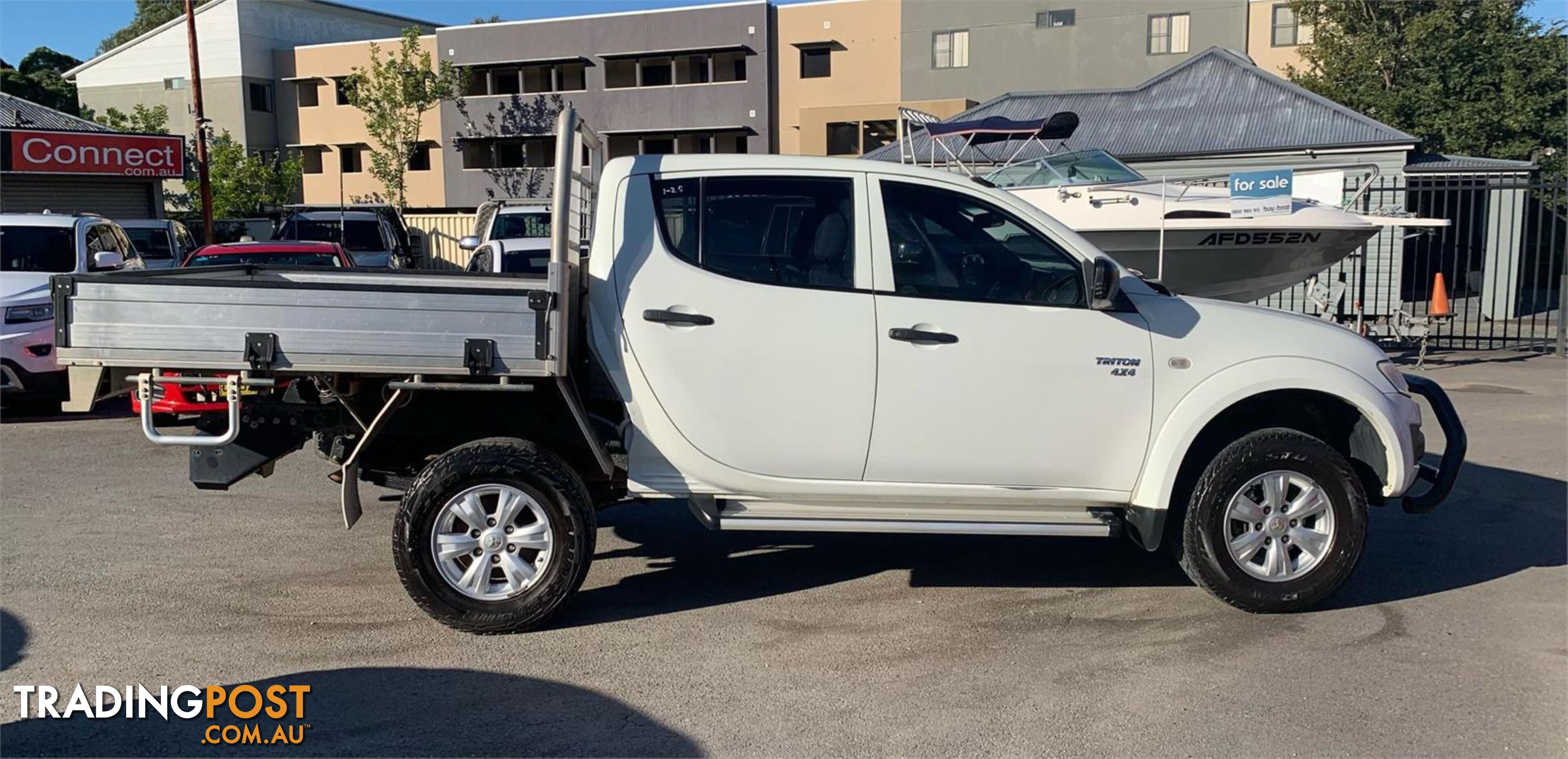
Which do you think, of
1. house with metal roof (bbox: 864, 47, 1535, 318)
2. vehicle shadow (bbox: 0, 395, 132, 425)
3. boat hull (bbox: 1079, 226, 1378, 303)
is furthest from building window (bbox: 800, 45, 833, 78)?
vehicle shadow (bbox: 0, 395, 132, 425)

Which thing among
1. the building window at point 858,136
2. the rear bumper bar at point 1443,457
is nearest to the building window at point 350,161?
the building window at point 858,136

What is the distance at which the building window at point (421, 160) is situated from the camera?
49281 mm

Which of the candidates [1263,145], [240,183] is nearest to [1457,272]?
[1263,145]

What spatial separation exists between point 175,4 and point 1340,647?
87.5 m

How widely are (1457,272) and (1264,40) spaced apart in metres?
16.4

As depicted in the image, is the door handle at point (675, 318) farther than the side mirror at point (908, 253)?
No

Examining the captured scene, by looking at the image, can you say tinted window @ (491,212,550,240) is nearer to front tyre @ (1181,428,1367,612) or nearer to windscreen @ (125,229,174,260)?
windscreen @ (125,229,174,260)

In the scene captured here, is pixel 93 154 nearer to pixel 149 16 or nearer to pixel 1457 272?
pixel 1457 272

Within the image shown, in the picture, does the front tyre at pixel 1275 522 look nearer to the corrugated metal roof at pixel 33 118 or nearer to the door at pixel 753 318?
the door at pixel 753 318

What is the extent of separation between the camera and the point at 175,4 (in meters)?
78.3

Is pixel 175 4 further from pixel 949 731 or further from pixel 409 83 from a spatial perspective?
pixel 949 731

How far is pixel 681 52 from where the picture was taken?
44031 millimetres

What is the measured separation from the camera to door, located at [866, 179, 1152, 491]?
5.42m

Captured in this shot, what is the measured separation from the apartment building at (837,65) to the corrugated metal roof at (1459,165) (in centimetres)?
2015
